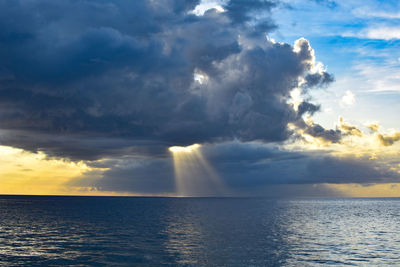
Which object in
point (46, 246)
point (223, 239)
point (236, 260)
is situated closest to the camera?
point (236, 260)

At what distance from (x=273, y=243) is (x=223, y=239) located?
1051 centimetres

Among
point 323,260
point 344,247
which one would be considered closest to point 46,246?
point 323,260

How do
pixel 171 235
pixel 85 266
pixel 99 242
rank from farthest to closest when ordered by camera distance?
1. pixel 171 235
2. pixel 99 242
3. pixel 85 266

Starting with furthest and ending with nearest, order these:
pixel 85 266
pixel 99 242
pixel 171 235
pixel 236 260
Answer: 1. pixel 171 235
2. pixel 99 242
3. pixel 236 260
4. pixel 85 266

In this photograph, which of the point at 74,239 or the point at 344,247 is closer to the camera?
the point at 344,247

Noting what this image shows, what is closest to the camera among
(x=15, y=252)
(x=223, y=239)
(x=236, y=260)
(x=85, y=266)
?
(x=85, y=266)

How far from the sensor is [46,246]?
213ft

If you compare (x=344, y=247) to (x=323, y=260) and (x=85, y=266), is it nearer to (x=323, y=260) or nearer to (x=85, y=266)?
(x=323, y=260)

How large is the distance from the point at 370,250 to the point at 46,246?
6068cm

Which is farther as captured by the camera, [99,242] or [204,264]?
[99,242]

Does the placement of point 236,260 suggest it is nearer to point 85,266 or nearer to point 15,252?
point 85,266

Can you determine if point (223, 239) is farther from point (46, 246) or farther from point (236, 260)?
point (46, 246)

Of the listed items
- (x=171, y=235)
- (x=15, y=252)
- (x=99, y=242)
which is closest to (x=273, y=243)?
(x=171, y=235)

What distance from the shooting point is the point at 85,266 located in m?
48.7
